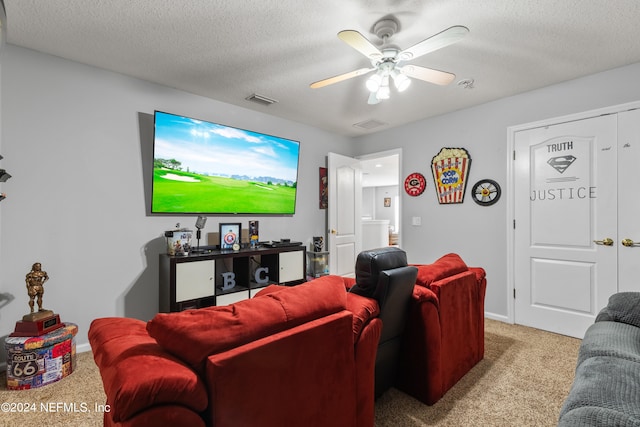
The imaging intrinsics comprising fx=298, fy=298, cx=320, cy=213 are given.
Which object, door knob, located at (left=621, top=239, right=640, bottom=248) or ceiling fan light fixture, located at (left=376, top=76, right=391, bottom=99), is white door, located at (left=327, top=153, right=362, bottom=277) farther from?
door knob, located at (left=621, top=239, right=640, bottom=248)

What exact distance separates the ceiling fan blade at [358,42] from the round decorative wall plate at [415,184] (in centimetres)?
241

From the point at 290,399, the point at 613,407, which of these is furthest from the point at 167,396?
the point at 613,407

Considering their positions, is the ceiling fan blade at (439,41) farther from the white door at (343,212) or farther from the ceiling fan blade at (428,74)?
the white door at (343,212)

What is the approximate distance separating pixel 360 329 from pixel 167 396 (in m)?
0.86

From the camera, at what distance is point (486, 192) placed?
350 centimetres

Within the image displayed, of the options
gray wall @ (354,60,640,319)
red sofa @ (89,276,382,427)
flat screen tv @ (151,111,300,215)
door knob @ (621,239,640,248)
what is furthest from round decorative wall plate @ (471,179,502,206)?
red sofa @ (89,276,382,427)

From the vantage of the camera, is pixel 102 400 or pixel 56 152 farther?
pixel 56 152

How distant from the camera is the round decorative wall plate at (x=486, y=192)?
3.43 meters

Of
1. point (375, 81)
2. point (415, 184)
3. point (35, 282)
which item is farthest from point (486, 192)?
point (35, 282)

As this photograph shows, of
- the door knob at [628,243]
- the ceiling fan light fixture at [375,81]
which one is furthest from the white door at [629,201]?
the ceiling fan light fixture at [375,81]

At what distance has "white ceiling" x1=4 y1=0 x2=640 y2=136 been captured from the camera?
6.30 feet

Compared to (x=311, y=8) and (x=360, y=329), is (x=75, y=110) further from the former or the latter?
(x=360, y=329)

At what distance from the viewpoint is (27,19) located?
203cm

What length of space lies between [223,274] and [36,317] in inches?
56.4
